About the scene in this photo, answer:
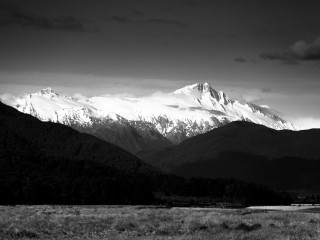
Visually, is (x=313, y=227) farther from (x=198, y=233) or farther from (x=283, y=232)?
(x=198, y=233)

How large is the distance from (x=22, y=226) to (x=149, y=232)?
12358 mm

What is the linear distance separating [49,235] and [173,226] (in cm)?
1507

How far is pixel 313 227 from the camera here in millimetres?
72562

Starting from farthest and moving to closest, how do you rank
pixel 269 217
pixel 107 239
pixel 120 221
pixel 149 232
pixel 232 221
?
pixel 269 217
pixel 232 221
pixel 120 221
pixel 149 232
pixel 107 239

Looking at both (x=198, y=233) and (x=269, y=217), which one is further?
(x=269, y=217)

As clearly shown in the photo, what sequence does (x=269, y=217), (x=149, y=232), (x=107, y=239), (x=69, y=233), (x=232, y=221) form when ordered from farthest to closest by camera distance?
1. (x=269, y=217)
2. (x=232, y=221)
3. (x=149, y=232)
4. (x=69, y=233)
5. (x=107, y=239)

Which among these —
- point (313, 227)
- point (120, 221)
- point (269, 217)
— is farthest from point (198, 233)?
point (269, 217)

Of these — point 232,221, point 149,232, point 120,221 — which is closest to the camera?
point 149,232

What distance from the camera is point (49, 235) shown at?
6056cm

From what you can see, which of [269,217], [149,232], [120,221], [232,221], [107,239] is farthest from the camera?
[269,217]

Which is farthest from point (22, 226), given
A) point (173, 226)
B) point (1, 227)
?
point (173, 226)

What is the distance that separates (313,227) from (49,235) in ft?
95.1

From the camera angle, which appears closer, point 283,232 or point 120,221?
point 283,232

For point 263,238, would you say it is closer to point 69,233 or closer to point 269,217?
point 69,233
